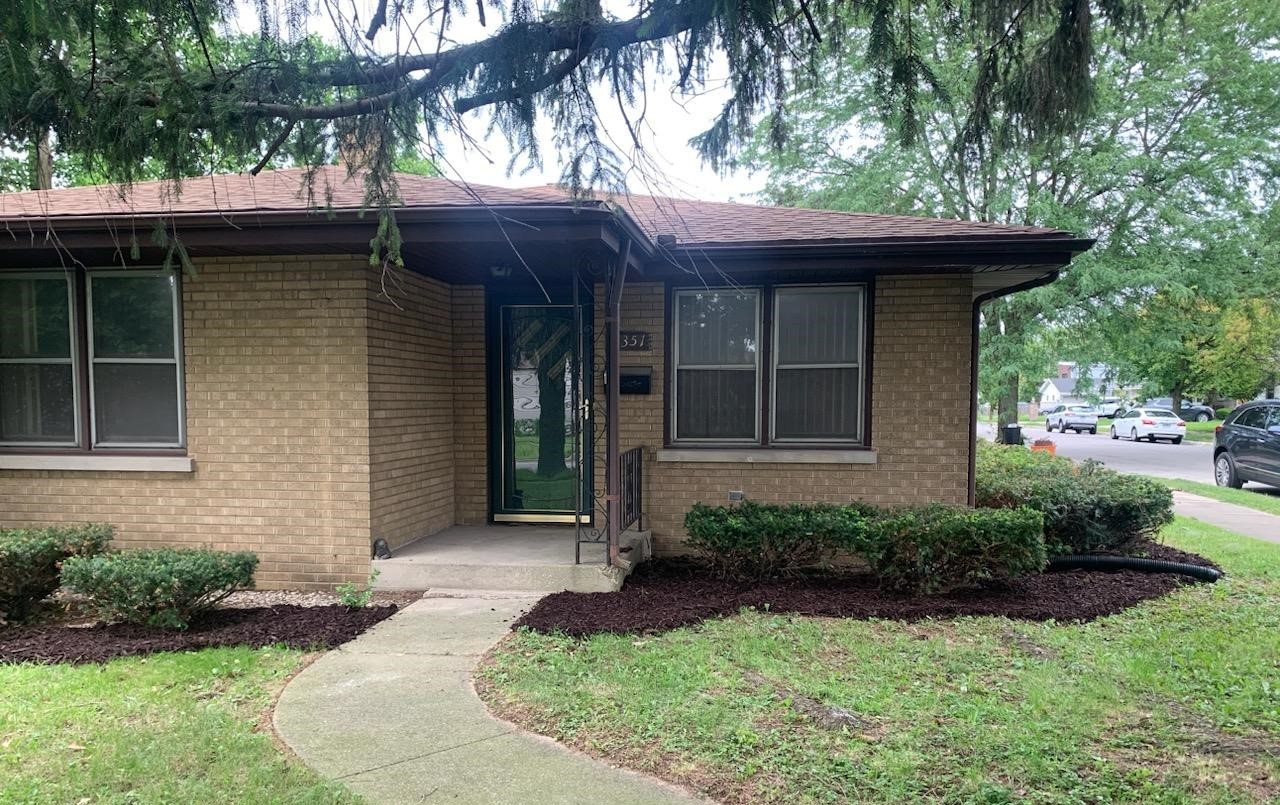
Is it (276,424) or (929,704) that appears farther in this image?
(276,424)

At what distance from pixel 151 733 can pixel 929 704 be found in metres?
3.74

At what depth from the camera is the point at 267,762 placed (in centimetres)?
307

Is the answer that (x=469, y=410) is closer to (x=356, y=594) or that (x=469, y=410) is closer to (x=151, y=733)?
(x=356, y=594)

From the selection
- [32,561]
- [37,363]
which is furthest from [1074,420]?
[32,561]

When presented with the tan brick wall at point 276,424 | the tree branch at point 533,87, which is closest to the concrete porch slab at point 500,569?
the tan brick wall at point 276,424

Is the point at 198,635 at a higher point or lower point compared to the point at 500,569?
lower


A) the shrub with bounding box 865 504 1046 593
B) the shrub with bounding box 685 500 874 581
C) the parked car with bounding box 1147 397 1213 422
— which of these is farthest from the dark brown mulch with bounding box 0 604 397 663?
the parked car with bounding box 1147 397 1213 422

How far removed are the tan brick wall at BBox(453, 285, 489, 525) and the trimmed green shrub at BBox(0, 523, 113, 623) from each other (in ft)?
9.83

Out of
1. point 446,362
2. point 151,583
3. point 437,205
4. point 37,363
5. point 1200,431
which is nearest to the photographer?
point 151,583

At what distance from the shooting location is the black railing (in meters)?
6.19

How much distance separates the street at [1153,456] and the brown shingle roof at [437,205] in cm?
1341

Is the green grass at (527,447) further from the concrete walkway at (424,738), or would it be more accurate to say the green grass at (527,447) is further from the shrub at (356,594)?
the concrete walkway at (424,738)

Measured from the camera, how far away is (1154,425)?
1164 inches

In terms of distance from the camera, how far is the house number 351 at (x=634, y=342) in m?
6.86
